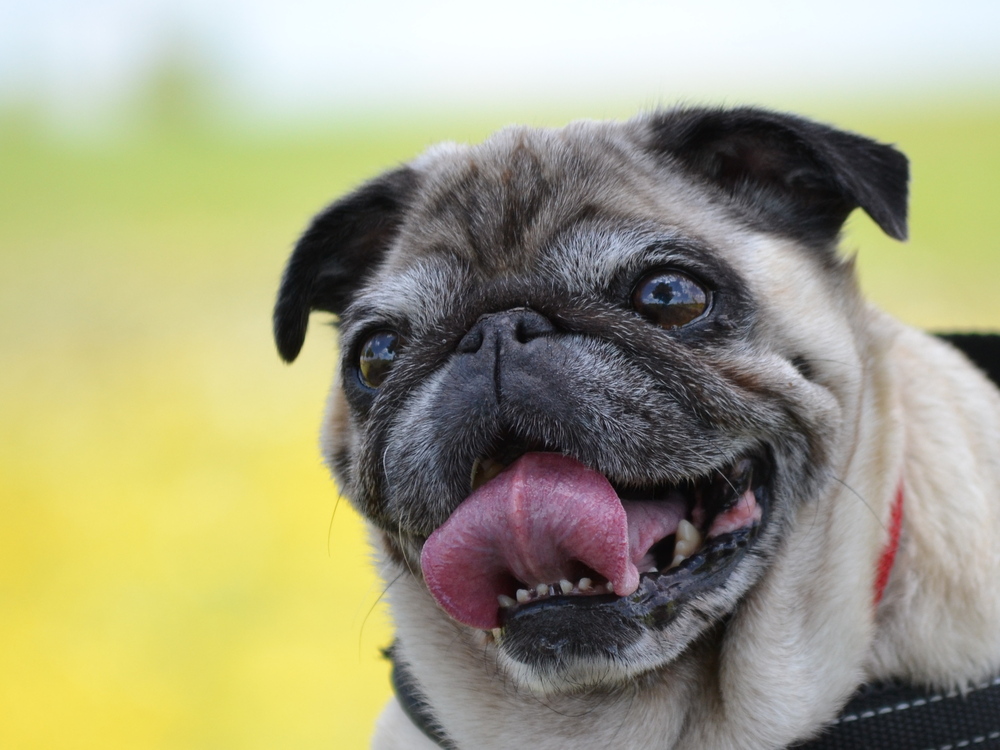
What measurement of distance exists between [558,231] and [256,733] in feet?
12.6

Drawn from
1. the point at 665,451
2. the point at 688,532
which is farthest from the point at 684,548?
the point at 665,451

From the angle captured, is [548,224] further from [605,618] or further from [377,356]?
[605,618]

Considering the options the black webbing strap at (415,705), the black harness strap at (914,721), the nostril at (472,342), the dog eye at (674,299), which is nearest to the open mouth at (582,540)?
the nostril at (472,342)

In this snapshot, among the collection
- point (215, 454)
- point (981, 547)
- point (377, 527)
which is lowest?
point (215, 454)

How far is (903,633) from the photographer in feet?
8.48

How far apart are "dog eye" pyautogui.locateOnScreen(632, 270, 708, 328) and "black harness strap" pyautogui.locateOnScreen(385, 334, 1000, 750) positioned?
41.4 inches

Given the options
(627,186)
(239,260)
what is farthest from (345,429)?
(239,260)

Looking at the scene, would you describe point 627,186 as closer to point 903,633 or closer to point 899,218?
point 899,218

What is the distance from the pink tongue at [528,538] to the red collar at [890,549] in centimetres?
68

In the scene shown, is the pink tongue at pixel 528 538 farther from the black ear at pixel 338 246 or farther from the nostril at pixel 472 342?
the black ear at pixel 338 246

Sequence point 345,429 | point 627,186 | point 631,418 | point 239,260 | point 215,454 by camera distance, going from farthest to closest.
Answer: point 239,260, point 215,454, point 345,429, point 627,186, point 631,418

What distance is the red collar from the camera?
262cm

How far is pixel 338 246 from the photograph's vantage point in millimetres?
3436

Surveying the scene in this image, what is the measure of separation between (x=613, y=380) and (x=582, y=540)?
1.31 ft
